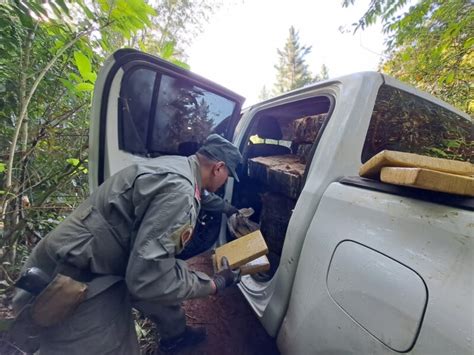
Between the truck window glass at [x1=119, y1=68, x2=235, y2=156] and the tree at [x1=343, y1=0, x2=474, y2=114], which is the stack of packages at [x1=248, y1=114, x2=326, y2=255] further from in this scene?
the tree at [x1=343, y1=0, x2=474, y2=114]

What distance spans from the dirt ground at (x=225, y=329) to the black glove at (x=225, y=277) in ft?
2.13

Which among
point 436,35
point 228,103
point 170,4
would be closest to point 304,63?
point 170,4

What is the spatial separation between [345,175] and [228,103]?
4.61 ft

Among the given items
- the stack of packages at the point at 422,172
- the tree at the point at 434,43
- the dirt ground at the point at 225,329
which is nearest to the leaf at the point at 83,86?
the dirt ground at the point at 225,329

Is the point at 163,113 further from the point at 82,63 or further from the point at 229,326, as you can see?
the point at 229,326

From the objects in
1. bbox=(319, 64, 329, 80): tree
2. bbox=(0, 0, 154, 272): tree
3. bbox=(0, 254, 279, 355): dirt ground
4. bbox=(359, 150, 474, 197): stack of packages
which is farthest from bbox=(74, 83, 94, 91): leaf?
bbox=(319, 64, 329, 80): tree

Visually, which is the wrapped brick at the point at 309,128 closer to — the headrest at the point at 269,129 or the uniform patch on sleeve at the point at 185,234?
the headrest at the point at 269,129

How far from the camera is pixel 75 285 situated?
1289 mm

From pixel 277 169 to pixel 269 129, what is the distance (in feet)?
4.25

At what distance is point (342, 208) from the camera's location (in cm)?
106

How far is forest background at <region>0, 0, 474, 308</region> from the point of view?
1.75 metres

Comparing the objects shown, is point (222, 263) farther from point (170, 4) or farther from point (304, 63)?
point (304, 63)

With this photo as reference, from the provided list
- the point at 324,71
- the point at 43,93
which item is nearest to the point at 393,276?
the point at 43,93

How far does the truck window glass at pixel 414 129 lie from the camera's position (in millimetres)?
1452
